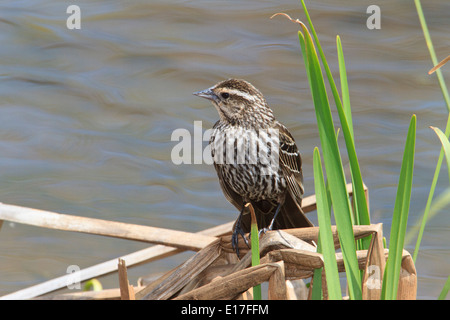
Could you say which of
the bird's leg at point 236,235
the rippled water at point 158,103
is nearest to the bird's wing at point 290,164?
the bird's leg at point 236,235

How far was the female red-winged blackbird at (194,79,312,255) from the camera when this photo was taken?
2.55 metres

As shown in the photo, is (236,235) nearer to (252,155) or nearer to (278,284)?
(252,155)

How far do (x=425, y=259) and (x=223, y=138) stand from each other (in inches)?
66.7

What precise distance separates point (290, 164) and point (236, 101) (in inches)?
13.5

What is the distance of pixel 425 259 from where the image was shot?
365cm

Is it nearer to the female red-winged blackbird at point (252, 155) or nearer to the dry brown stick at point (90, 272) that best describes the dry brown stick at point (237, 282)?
the female red-winged blackbird at point (252, 155)

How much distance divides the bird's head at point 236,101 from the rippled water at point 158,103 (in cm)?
139

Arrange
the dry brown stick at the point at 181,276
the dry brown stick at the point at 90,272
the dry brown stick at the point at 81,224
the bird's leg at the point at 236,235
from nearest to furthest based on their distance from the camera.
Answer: the dry brown stick at the point at 181,276
the bird's leg at the point at 236,235
the dry brown stick at the point at 81,224
the dry brown stick at the point at 90,272

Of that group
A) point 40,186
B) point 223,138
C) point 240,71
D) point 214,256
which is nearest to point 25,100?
point 40,186

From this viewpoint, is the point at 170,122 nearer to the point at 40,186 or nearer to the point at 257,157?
the point at 40,186

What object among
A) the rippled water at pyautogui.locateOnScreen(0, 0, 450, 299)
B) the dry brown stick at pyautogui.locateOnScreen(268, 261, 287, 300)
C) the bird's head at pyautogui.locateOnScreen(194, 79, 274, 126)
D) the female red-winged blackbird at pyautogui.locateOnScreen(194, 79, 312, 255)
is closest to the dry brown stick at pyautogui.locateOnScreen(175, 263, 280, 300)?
the dry brown stick at pyautogui.locateOnScreen(268, 261, 287, 300)

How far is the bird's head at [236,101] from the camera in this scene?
260cm

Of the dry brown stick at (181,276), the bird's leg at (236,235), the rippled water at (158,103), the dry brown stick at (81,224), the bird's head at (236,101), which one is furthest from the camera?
the rippled water at (158,103)

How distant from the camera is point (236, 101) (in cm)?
261
